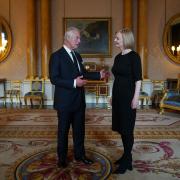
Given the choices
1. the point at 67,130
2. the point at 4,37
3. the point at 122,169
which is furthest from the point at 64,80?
the point at 4,37

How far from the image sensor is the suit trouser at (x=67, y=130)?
10.7 feet

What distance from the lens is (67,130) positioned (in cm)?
331

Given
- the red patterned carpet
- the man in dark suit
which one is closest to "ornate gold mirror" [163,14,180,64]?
the red patterned carpet

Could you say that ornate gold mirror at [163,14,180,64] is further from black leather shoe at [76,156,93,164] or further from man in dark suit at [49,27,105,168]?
black leather shoe at [76,156,93,164]

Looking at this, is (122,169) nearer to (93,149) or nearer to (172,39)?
(93,149)

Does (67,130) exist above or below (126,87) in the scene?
below

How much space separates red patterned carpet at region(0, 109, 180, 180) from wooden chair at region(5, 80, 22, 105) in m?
2.80

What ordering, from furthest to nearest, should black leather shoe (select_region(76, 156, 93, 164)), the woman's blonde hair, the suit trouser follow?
1. black leather shoe (select_region(76, 156, 93, 164))
2. the suit trouser
3. the woman's blonde hair

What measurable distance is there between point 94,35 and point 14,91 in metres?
3.26

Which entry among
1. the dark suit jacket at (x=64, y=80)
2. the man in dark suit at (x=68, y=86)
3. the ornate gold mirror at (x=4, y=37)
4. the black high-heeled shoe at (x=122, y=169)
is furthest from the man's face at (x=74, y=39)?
the ornate gold mirror at (x=4, y=37)

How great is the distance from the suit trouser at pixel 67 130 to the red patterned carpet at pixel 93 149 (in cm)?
17

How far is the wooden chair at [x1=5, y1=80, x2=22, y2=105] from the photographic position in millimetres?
9094

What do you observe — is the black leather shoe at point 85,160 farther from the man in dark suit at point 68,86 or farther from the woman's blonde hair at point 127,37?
the woman's blonde hair at point 127,37

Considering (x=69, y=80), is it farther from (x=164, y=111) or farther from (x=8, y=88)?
(x=8, y=88)
